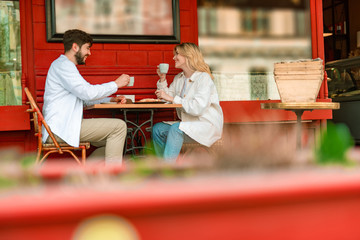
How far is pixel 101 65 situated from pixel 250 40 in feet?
5.89

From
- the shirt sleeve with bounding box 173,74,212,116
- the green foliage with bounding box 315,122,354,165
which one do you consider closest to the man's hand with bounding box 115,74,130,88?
the shirt sleeve with bounding box 173,74,212,116

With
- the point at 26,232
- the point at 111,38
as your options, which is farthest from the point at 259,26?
the point at 26,232

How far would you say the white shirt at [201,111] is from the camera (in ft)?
11.7

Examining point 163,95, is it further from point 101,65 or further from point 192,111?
point 101,65

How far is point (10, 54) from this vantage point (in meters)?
4.22

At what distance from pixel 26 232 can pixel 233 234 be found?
32 cm

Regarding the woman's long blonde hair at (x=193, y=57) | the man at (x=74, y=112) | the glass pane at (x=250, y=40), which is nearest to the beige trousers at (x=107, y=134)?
the man at (x=74, y=112)

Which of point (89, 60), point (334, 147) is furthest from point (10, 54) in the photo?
point (334, 147)

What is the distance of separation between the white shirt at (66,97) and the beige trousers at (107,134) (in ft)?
→ 0.25

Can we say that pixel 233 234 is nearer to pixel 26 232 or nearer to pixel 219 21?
pixel 26 232

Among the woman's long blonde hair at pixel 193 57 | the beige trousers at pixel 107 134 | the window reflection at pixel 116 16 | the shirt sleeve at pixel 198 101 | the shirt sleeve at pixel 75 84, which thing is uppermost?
the window reflection at pixel 116 16

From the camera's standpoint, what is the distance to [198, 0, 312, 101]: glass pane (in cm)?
483

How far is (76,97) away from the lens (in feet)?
11.1

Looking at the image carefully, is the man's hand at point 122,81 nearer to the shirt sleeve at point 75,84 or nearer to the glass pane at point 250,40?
the shirt sleeve at point 75,84
